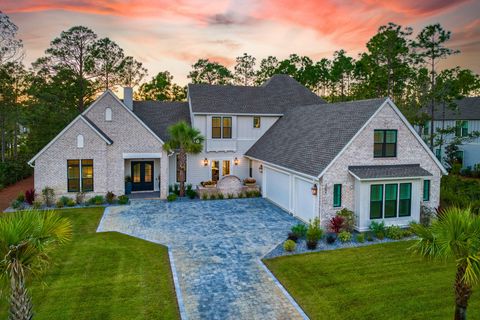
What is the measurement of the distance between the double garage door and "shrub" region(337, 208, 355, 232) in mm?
1459

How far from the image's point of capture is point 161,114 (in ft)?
94.9

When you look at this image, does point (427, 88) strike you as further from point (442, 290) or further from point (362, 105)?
point (442, 290)

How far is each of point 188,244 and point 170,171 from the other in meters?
12.5

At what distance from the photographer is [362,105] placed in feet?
61.6

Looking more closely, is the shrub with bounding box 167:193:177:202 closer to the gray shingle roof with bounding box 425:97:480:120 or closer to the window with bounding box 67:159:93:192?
the window with bounding box 67:159:93:192

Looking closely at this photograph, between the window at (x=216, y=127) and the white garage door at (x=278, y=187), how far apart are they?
17.8ft

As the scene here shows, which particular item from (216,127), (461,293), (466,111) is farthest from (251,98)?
(466,111)

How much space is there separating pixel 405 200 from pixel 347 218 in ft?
11.0

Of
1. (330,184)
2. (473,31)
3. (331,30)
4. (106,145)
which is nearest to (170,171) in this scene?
(106,145)

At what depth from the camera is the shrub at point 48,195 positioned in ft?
70.8

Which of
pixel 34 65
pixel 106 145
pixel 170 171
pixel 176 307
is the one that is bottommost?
pixel 176 307

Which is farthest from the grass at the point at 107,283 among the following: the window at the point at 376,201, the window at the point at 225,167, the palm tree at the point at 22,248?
the window at the point at 225,167

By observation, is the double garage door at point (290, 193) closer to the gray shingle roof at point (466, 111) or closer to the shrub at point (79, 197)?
the shrub at point (79, 197)

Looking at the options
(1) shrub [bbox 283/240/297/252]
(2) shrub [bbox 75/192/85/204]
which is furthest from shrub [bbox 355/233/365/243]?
(2) shrub [bbox 75/192/85/204]
